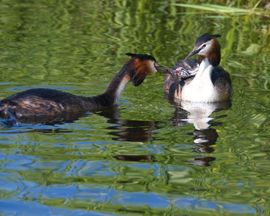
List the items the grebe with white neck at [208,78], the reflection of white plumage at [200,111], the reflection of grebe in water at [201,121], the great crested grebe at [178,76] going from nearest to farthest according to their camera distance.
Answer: the reflection of grebe in water at [201,121], the reflection of white plumage at [200,111], the grebe with white neck at [208,78], the great crested grebe at [178,76]

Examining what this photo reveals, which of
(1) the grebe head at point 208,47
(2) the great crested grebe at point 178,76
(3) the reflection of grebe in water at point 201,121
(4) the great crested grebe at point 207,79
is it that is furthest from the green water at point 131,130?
(1) the grebe head at point 208,47

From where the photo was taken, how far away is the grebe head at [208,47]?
1198cm

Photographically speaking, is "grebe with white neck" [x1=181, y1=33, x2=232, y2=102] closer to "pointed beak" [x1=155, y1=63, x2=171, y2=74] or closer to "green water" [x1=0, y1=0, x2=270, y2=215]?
"green water" [x1=0, y1=0, x2=270, y2=215]

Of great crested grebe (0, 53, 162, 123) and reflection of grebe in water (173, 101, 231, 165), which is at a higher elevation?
great crested grebe (0, 53, 162, 123)

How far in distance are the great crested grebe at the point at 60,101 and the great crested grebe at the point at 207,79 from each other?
68 cm

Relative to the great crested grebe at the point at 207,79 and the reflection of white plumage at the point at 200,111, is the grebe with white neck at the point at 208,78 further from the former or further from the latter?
the reflection of white plumage at the point at 200,111

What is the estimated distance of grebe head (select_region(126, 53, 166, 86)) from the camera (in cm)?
1135

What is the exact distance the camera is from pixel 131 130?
9.77m

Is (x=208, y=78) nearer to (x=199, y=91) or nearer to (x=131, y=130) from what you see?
(x=199, y=91)

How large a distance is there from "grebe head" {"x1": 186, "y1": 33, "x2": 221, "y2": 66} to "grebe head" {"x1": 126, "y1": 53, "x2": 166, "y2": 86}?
727mm

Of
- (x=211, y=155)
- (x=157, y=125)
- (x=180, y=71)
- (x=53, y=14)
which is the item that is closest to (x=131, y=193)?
(x=211, y=155)

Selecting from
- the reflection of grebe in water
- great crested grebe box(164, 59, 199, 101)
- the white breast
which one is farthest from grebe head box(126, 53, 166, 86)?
the white breast

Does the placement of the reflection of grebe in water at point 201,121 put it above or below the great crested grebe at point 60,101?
below

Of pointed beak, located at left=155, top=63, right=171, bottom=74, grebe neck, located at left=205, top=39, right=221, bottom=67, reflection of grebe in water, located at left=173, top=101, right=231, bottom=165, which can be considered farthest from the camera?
grebe neck, located at left=205, top=39, right=221, bottom=67
